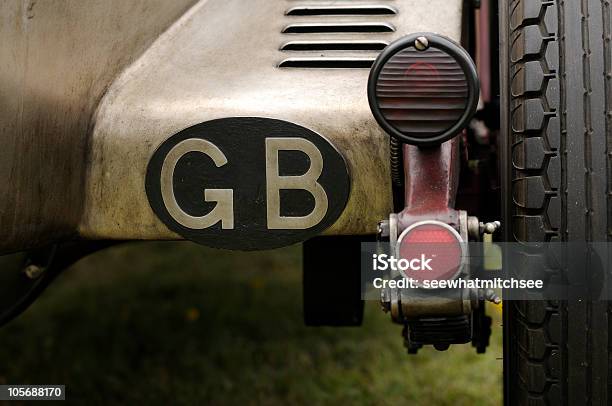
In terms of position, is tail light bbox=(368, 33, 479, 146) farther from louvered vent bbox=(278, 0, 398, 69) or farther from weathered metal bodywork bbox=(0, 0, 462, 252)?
Result: louvered vent bbox=(278, 0, 398, 69)

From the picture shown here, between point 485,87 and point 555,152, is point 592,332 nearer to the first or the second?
point 555,152

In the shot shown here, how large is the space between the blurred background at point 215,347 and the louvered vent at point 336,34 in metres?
1.62

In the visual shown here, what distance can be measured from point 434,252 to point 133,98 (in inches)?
30.2

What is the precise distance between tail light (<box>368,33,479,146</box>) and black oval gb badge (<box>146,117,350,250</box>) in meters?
0.26

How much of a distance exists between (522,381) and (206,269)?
3332mm

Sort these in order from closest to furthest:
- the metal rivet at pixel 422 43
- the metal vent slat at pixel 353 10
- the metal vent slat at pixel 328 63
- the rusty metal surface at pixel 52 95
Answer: the metal rivet at pixel 422 43, the rusty metal surface at pixel 52 95, the metal vent slat at pixel 328 63, the metal vent slat at pixel 353 10

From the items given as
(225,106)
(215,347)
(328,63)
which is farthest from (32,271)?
(215,347)

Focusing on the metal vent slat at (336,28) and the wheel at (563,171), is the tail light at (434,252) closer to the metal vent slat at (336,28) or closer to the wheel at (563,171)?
the wheel at (563,171)

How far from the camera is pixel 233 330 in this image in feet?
13.4

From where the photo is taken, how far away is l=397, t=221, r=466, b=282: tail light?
5.25ft

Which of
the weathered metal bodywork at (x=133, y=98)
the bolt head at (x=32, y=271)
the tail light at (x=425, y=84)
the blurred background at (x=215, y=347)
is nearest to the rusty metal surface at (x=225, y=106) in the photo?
the weathered metal bodywork at (x=133, y=98)

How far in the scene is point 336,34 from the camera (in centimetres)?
203

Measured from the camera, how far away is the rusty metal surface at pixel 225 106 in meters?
1.84

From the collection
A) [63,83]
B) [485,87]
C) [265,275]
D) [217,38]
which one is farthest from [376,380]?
[63,83]
